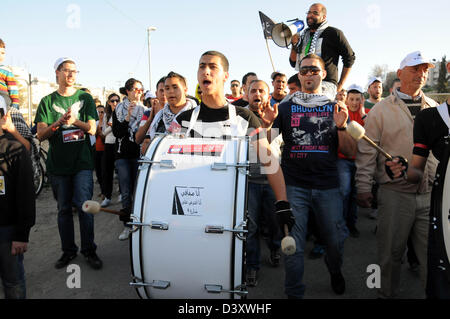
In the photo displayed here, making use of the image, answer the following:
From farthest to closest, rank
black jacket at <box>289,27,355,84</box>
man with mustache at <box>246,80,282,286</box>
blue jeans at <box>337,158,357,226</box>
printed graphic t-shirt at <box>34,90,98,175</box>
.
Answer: blue jeans at <box>337,158,357,226</box> → black jacket at <box>289,27,355,84</box> → printed graphic t-shirt at <box>34,90,98,175</box> → man with mustache at <box>246,80,282,286</box>

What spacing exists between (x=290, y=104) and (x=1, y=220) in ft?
8.44

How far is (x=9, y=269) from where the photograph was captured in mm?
2561

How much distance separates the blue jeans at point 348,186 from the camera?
441 centimetres

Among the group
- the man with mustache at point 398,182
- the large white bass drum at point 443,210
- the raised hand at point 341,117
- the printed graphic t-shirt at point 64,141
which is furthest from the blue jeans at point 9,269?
the large white bass drum at point 443,210

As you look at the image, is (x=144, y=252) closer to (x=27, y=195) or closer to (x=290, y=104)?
(x=27, y=195)

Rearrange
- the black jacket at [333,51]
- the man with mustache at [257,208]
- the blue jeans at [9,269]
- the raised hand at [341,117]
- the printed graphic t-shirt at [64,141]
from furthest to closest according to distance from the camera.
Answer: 1. the black jacket at [333,51]
2. the printed graphic t-shirt at [64,141]
3. the man with mustache at [257,208]
4. the raised hand at [341,117]
5. the blue jeans at [9,269]

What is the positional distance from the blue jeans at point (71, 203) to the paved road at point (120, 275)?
26cm

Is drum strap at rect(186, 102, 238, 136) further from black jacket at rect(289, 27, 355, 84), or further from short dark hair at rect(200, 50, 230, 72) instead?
black jacket at rect(289, 27, 355, 84)

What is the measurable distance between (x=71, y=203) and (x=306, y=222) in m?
2.70

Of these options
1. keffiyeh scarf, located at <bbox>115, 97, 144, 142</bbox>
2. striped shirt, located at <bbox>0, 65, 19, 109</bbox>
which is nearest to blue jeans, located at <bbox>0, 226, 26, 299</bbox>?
keffiyeh scarf, located at <bbox>115, 97, 144, 142</bbox>

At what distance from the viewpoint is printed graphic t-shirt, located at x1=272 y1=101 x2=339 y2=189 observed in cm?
299

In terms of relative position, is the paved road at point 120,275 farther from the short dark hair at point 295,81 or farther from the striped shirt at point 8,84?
the short dark hair at point 295,81

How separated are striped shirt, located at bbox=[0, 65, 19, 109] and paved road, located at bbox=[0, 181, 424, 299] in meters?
1.99
